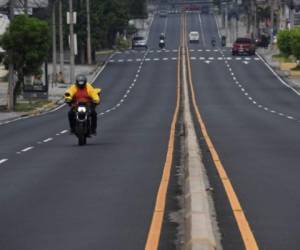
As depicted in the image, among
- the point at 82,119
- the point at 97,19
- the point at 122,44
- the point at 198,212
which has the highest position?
the point at 97,19

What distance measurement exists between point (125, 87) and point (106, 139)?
57244mm

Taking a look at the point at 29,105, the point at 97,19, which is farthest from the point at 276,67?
the point at 29,105

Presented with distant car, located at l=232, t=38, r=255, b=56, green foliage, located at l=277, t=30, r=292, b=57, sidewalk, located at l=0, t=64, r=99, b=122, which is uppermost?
green foliage, located at l=277, t=30, r=292, b=57

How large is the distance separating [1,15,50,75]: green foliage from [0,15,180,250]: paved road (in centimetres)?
1997

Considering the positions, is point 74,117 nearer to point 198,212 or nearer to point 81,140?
point 81,140

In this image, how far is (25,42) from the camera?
59.2m

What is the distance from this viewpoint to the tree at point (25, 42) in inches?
2323

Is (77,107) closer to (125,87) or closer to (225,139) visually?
(225,139)

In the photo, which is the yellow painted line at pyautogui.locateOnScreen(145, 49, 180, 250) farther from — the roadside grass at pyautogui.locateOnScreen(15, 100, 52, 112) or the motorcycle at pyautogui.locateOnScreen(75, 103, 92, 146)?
the roadside grass at pyautogui.locateOnScreen(15, 100, 52, 112)

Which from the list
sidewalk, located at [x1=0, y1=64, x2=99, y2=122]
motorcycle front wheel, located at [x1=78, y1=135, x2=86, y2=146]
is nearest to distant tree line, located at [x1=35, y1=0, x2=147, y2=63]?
sidewalk, located at [x1=0, y1=64, x2=99, y2=122]

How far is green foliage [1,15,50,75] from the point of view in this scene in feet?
194

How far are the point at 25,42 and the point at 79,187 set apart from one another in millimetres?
43169

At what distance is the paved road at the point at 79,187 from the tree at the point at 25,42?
20.0 metres

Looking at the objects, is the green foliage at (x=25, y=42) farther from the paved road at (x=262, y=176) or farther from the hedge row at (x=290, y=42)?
the hedge row at (x=290, y=42)
